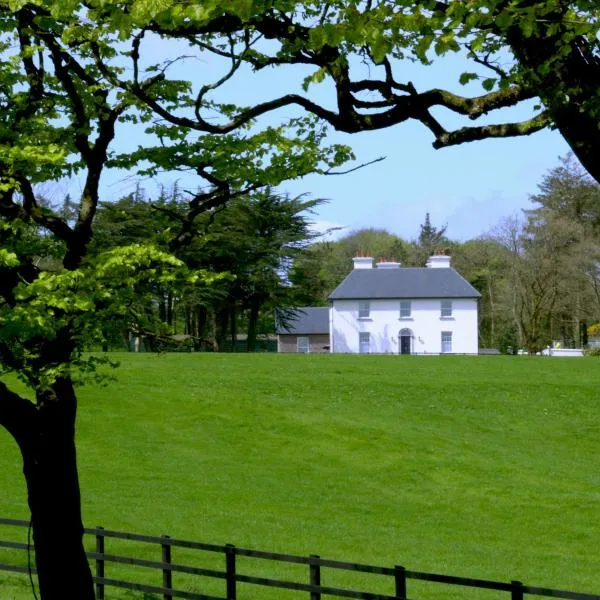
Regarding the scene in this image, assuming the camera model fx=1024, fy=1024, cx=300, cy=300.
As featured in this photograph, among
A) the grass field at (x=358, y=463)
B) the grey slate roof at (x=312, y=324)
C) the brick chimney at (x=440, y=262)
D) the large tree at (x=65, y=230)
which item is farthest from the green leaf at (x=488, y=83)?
the grey slate roof at (x=312, y=324)

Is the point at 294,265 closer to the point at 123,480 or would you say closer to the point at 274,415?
the point at 274,415

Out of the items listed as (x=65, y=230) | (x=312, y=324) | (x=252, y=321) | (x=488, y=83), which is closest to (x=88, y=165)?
(x=65, y=230)

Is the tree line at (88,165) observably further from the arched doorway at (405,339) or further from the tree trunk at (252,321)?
the arched doorway at (405,339)

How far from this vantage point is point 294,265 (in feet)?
253

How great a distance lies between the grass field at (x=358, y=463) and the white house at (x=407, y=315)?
31.1 meters

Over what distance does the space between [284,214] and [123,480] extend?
4783 cm

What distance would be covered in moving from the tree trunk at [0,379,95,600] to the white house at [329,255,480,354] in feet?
239

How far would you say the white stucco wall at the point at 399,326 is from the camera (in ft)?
278

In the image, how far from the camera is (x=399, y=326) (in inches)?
3393

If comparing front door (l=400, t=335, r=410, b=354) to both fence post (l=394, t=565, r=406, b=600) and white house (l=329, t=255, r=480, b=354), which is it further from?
fence post (l=394, t=565, r=406, b=600)

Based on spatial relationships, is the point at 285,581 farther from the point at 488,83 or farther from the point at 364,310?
the point at 364,310

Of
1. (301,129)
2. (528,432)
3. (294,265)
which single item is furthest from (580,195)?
(301,129)

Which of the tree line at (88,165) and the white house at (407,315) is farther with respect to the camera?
the white house at (407,315)

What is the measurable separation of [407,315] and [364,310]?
3641 mm
